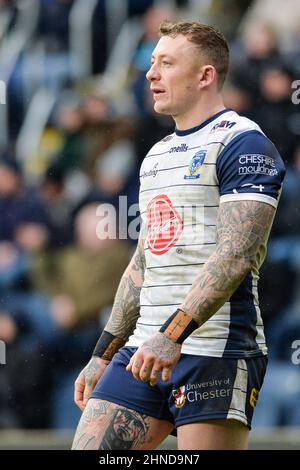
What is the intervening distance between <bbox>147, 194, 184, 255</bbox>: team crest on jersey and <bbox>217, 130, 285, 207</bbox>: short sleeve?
0.20 metres

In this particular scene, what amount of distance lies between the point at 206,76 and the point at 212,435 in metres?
1.20

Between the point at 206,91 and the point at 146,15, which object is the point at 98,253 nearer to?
the point at 146,15

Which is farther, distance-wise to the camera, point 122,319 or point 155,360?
point 122,319

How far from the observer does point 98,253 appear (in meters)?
6.05

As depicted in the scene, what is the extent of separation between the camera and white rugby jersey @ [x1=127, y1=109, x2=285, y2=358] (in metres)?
3.03

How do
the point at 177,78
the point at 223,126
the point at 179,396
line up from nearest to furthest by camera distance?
the point at 179,396, the point at 223,126, the point at 177,78

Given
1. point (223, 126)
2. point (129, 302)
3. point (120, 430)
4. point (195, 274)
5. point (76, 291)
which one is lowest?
point (120, 430)

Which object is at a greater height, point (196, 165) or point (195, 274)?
point (196, 165)

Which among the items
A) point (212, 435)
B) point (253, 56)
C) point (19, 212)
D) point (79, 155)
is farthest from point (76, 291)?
point (212, 435)

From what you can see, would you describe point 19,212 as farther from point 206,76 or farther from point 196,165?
point 196,165

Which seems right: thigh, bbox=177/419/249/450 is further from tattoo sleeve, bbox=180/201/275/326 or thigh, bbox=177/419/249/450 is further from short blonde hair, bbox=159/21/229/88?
short blonde hair, bbox=159/21/229/88

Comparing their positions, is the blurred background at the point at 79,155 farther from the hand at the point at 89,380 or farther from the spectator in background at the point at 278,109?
the hand at the point at 89,380

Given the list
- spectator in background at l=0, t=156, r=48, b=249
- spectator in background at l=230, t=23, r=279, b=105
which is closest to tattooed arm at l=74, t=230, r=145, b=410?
spectator in background at l=0, t=156, r=48, b=249

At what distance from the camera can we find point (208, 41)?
3.32 meters
